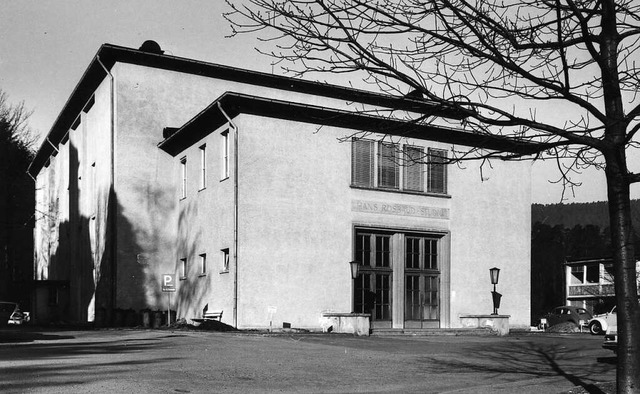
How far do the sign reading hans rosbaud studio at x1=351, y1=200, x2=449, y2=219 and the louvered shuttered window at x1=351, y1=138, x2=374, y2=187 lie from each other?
79cm

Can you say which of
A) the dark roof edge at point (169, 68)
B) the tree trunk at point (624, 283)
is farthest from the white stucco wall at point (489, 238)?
the tree trunk at point (624, 283)

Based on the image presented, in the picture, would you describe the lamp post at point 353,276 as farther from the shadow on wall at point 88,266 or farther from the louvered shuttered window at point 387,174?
the shadow on wall at point 88,266

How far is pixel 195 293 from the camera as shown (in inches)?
1148

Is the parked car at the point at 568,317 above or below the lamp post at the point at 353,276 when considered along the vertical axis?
below

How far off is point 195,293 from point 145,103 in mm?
8212

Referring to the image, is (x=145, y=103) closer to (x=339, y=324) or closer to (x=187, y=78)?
(x=187, y=78)

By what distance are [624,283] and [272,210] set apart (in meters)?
19.5

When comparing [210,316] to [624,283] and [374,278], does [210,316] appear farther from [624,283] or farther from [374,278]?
[624,283]

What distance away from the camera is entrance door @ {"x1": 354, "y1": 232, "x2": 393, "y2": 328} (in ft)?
92.4

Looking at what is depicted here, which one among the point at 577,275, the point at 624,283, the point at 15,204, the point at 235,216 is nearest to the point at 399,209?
the point at 235,216

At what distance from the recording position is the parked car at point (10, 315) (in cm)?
3903

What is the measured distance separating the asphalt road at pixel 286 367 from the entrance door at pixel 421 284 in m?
9.79

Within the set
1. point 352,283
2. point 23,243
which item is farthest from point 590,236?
point 352,283

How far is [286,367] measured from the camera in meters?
12.8
